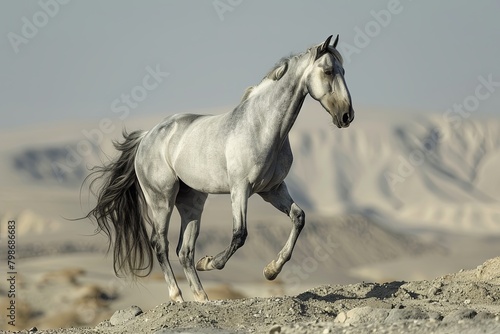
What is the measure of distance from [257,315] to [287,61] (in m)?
2.77

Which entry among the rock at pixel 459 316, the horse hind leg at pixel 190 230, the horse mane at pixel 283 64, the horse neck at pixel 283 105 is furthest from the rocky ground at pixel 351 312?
the horse mane at pixel 283 64

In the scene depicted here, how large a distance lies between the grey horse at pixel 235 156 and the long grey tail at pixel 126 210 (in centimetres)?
11

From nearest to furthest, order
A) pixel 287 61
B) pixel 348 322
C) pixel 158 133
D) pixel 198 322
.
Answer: pixel 348 322
pixel 198 322
pixel 287 61
pixel 158 133

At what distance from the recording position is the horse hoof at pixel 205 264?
11578 millimetres

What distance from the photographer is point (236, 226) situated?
11188 millimetres

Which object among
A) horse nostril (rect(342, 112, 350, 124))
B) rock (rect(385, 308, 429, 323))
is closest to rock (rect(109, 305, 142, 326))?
horse nostril (rect(342, 112, 350, 124))

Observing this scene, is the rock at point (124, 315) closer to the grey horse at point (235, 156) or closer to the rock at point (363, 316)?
the grey horse at point (235, 156)

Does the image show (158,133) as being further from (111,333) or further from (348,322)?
(348,322)

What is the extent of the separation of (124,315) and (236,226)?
205 centimetres

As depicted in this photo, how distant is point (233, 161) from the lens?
11.2m

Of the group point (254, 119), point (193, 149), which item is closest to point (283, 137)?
point (254, 119)

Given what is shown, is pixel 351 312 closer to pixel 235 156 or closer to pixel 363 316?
pixel 363 316

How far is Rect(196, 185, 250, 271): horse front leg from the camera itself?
11086 millimetres

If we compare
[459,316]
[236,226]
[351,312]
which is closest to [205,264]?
[236,226]
